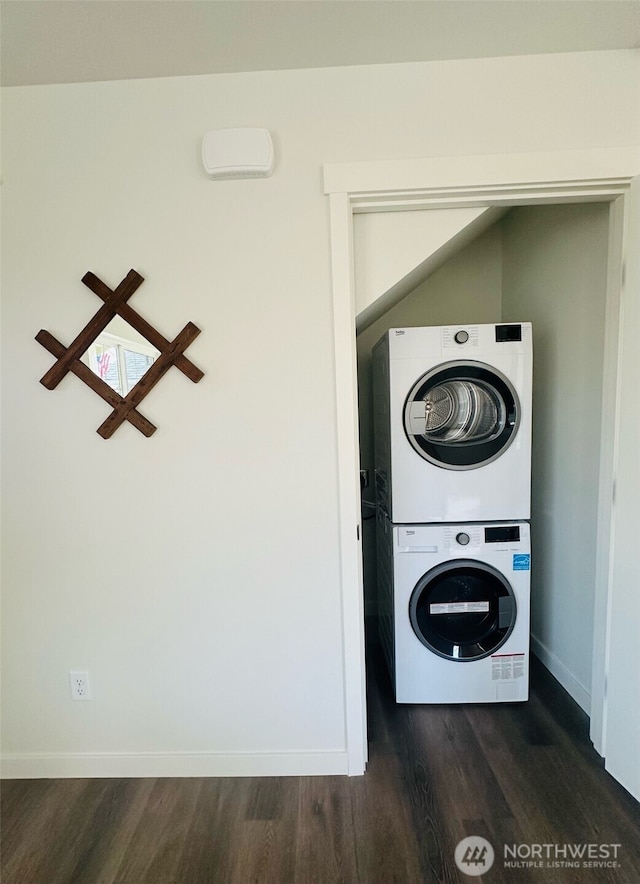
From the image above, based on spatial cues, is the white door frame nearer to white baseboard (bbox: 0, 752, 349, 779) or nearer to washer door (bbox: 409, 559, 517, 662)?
white baseboard (bbox: 0, 752, 349, 779)

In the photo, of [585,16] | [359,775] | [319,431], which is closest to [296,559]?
[319,431]

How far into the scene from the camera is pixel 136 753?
1.69m

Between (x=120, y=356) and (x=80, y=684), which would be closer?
(x=120, y=356)

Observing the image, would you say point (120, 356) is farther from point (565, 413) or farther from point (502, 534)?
point (565, 413)

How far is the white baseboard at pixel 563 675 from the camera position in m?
1.92

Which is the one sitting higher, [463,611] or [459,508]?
[459,508]

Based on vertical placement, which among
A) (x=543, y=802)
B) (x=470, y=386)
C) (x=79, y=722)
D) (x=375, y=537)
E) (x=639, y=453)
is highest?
(x=470, y=386)

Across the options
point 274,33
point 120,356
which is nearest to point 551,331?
point 274,33

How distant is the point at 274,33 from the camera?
1.28 metres

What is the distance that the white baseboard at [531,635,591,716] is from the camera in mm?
1922

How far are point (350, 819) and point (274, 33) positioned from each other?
2476mm

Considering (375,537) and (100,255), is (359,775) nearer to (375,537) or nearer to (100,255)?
(375,537)

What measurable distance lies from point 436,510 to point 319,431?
69cm

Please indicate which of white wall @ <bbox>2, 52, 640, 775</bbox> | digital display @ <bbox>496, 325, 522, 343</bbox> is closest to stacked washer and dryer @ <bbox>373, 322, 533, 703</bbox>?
digital display @ <bbox>496, 325, 522, 343</bbox>
